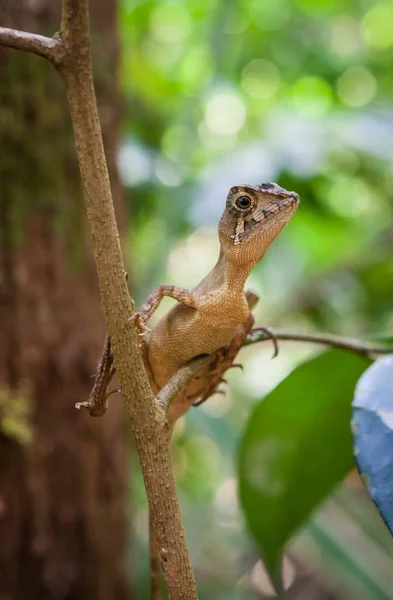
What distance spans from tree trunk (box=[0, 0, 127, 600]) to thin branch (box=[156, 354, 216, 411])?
28.7 inches

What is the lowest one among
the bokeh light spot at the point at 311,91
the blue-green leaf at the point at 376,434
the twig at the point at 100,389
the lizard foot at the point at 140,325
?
the blue-green leaf at the point at 376,434

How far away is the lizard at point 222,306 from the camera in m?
0.83

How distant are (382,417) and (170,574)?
296 millimetres

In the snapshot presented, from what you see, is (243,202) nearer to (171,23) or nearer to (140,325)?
(140,325)

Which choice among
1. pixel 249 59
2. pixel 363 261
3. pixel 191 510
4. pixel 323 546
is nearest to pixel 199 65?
pixel 249 59

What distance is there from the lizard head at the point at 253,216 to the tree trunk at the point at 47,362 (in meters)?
0.72

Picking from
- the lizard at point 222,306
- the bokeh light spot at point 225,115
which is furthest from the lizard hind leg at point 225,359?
the bokeh light spot at point 225,115

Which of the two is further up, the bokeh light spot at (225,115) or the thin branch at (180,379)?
the bokeh light spot at (225,115)

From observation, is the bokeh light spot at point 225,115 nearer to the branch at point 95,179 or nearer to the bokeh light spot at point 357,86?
the bokeh light spot at point 357,86

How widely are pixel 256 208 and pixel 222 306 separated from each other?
141 mm

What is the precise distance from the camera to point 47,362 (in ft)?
4.90

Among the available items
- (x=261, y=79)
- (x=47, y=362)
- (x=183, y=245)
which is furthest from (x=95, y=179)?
(x=261, y=79)

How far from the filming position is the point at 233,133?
3.18 metres

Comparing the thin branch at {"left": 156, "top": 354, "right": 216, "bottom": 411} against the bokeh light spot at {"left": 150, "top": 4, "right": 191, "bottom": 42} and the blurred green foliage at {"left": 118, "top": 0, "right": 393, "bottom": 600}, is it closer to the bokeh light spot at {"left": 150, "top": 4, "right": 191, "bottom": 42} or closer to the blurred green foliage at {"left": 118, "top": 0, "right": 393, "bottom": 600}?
the blurred green foliage at {"left": 118, "top": 0, "right": 393, "bottom": 600}
